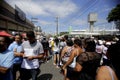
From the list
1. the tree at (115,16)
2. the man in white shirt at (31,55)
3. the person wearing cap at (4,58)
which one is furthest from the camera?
the tree at (115,16)

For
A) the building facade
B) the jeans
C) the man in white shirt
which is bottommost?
the jeans

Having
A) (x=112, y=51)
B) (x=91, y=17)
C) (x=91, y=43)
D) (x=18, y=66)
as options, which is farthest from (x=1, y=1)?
(x=91, y=17)

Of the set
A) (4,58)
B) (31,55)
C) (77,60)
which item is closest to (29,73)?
(31,55)

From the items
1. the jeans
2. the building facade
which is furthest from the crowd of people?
the building facade

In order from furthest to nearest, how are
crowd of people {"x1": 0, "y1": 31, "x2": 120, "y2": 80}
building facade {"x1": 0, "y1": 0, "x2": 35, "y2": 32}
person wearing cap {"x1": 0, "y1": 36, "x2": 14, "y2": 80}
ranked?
building facade {"x1": 0, "y1": 0, "x2": 35, "y2": 32}, person wearing cap {"x1": 0, "y1": 36, "x2": 14, "y2": 80}, crowd of people {"x1": 0, "y1": 31, "x2": 120, "y2": 80}

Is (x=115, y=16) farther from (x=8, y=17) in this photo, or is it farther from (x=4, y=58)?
(x=4, y=58)

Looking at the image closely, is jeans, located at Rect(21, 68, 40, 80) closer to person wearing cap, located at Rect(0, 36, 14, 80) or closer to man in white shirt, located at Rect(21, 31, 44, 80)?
man in white shirt, located at Rect(21, 31, 44, 80)

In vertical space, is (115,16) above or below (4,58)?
above

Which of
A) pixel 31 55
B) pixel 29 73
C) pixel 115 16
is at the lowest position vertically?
pixel 29 73

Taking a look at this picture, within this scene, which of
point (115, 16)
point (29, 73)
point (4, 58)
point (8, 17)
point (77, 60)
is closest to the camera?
point (4, 58)

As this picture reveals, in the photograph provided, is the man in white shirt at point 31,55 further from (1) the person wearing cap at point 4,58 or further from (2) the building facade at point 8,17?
(2) the building facade at point 8,17

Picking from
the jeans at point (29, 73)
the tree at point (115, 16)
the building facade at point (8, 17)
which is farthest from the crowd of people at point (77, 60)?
the tree at point (115, 16)

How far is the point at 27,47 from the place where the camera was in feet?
19.9

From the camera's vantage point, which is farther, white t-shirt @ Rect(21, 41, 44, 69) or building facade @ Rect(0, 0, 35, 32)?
building facade @ Rect(0, 0, 35, 32)
